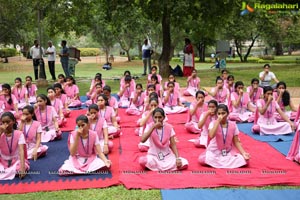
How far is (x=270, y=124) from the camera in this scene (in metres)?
7.08

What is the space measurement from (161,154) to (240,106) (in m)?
3.73

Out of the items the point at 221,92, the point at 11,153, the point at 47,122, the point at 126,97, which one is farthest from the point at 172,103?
the point at 11,153

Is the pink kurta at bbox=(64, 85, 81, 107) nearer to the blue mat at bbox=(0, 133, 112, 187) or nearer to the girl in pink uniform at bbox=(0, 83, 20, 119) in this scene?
the girl in pink uniform at bbox=(0, 83, 20, 119)

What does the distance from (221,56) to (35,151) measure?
14480 millimetres

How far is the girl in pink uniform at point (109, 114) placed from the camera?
21.5 ft

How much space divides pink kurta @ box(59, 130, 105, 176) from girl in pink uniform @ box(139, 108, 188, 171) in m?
0.62

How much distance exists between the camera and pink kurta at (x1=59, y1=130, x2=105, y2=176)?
16.0 ft

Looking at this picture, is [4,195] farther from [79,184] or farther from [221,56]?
[221,56]

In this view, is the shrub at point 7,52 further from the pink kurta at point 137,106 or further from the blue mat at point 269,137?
the blue mat at point 269,137

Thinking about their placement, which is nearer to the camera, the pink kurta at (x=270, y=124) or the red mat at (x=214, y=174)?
the red mat at (x=214, y=174)

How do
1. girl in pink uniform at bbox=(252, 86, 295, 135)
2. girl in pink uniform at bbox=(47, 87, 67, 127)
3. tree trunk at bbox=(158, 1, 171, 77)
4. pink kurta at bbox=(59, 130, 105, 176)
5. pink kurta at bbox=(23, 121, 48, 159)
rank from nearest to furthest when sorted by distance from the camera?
pink kurta at bbox=(59, 130, 105, 176) < pink kurta at bbox=(23, 121, 48, 159) < girl in pink uniform at bbox=(252, 86, 295, 135) < girl in pink uniform at bbox=(47, 87, 67, 127) < tree trunk at bbox=(158, 1, 171, 77)

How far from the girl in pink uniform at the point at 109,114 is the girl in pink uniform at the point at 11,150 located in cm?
185

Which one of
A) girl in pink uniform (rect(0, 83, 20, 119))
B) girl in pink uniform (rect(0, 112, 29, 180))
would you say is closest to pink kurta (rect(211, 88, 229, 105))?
girl in pink uniform (rect(0, 83, 20, 119))

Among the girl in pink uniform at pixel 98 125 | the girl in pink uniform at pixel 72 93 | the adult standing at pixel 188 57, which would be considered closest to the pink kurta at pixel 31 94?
the girl in pink uniform at pixel 72 93
